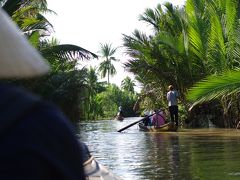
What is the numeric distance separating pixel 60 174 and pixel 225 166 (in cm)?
701

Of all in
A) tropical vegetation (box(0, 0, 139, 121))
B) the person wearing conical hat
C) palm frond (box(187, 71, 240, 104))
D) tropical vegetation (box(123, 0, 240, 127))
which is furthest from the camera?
tropical vegetation (box(123, 0, 240, 127))

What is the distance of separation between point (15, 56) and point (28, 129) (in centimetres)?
14

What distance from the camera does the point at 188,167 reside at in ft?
25.5

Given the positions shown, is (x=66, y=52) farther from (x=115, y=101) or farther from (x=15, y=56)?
(x=115, y=101)

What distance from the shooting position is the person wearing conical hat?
0.86 meters

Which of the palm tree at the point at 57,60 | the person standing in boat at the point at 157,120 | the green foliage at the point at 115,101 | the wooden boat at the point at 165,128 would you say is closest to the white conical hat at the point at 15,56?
the palm tree at the point at 57,60

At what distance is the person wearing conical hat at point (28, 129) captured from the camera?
86 centimetres

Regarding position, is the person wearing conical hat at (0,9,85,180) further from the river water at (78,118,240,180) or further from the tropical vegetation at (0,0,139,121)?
the tropical vegetation at (0,0,139,121)

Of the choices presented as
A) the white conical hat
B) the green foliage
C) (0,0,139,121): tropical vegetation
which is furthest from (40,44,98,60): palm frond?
the green foliage

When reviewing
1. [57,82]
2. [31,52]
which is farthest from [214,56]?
[31,52]

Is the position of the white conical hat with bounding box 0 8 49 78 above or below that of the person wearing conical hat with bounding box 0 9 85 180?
above

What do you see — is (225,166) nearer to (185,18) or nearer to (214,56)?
(214,56)

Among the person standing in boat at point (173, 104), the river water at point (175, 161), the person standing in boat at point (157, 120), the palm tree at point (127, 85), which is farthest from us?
the palm tree at point (127, 85)

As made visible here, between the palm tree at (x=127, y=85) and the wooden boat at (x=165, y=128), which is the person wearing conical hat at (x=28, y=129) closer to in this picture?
the wooden boat at (x=165, y=128)
